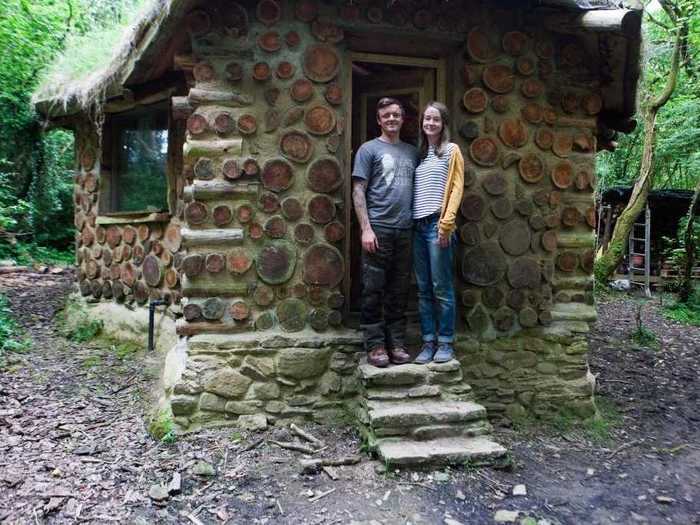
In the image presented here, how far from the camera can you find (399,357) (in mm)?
3801

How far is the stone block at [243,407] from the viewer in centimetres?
381

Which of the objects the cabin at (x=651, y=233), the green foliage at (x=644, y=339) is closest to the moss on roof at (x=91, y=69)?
the green foliage at (x=644, y=339)

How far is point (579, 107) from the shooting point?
4.41m

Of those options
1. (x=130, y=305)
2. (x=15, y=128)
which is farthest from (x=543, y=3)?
(x=15, y=128)

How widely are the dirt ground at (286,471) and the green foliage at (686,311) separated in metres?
4.82

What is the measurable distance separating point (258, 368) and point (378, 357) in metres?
0.85

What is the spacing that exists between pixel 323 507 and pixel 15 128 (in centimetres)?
928

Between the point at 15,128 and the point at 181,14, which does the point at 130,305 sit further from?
the point at 15,128

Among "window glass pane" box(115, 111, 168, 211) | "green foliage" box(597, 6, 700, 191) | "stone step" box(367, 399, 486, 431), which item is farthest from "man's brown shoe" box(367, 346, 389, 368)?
"green foliage" box(597, 6, 700, 191)

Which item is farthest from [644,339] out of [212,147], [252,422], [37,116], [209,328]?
[37,116]

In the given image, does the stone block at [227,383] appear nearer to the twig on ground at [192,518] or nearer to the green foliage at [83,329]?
the twig on ground at [192,518]

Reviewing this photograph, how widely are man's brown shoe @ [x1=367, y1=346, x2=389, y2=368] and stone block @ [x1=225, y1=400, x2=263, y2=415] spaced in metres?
0.84

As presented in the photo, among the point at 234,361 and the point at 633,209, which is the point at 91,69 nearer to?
the point at 234,361

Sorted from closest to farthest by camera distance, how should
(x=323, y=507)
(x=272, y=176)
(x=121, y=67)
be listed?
(x=323, y=507)
(x=272, y=176)
(x=121, y=67)
